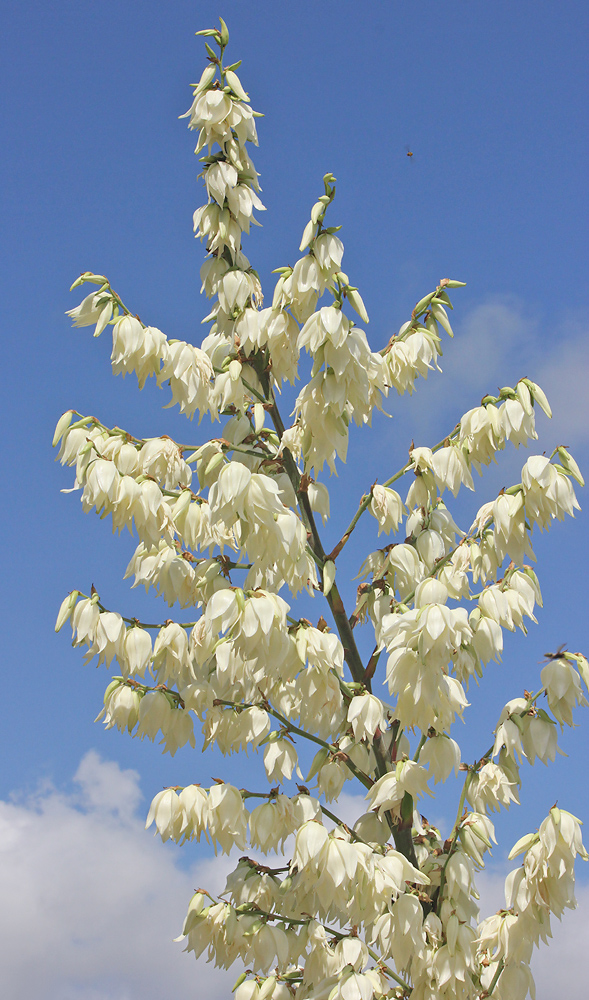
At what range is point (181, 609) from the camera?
11.7 feet

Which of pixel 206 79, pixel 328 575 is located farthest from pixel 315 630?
pixel 206 79

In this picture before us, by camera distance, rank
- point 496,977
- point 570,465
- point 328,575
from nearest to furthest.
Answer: point 570,465 → point 496,977 → point 328,575

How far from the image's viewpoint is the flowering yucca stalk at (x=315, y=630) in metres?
2.73

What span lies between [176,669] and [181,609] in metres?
0.27

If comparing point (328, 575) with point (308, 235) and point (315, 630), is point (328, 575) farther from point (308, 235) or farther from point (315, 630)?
point (308, 235)

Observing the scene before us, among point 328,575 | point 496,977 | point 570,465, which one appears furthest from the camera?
point 328,575

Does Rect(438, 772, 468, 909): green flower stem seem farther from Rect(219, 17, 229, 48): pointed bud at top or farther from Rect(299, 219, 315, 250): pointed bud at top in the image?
Rect(219, 17, 229, 48): pointed bud at top

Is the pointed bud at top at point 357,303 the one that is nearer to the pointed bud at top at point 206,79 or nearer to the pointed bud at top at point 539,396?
the pointed bud at top at point 539,396

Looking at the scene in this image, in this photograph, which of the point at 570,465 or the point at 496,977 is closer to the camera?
the point at 570,465

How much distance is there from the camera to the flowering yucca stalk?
2.73 meters

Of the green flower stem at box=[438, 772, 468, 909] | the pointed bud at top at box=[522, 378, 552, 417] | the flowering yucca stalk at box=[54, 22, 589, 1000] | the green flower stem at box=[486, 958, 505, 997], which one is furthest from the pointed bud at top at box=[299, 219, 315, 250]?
the green flower stem at box=[486, 958, 505, 997]

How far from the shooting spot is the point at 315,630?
2.99m

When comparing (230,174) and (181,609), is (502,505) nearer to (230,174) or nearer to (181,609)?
(181,609)

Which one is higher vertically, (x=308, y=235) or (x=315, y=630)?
(x=308, y=235)
